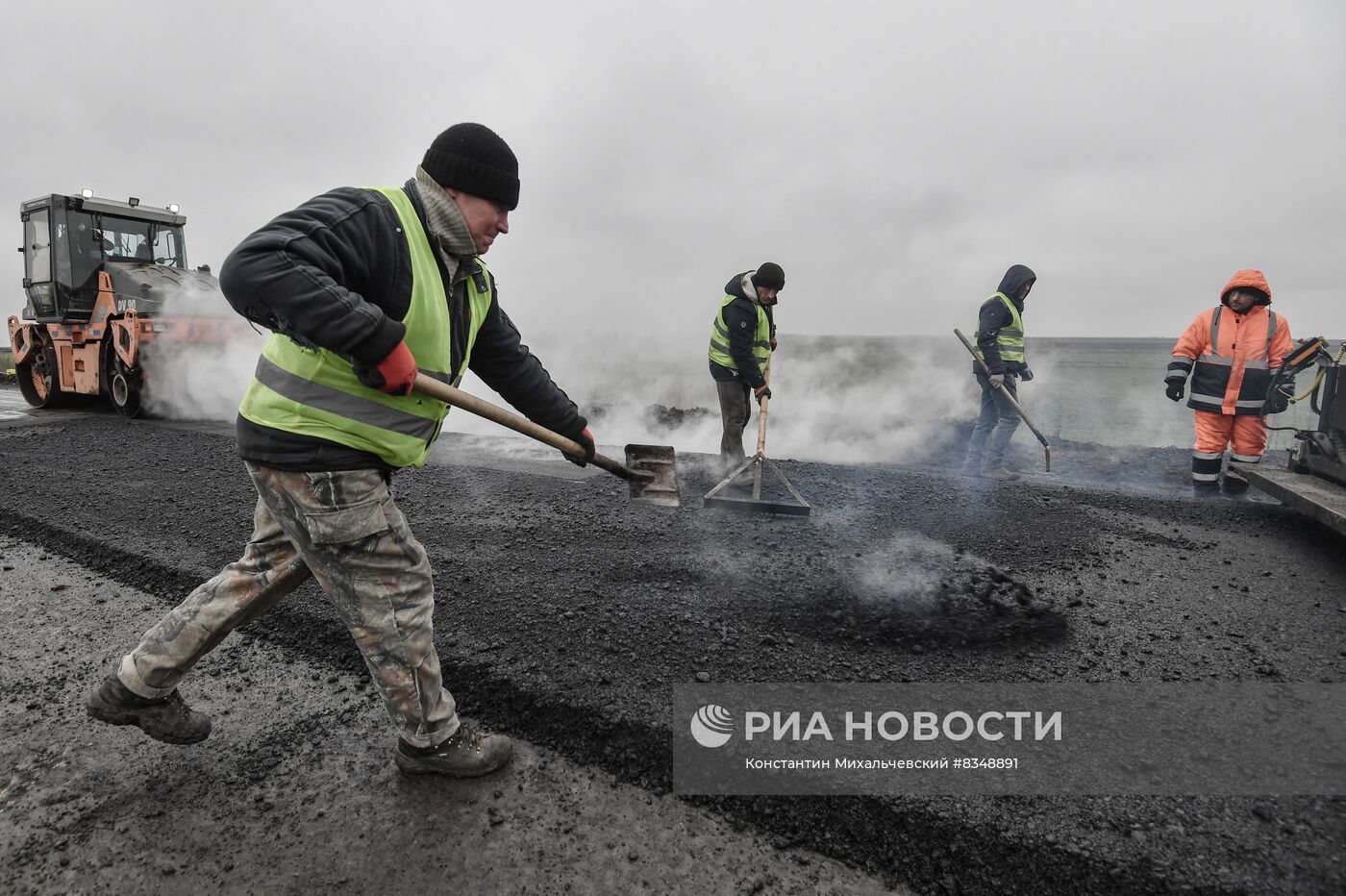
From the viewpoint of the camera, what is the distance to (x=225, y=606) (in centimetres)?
198

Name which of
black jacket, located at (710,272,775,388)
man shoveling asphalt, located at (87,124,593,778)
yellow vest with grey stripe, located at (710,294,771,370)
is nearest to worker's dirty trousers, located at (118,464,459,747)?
man shoveling asphalt, located at (87,124,593,778)

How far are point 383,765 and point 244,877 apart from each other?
17.8 inches

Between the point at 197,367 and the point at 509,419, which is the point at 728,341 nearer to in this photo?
the point at 509,419

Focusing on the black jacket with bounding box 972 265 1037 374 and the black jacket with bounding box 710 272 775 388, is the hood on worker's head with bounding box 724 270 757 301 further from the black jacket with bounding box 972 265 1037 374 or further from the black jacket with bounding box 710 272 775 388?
the black jacket with bounding box 972 265 1037 374

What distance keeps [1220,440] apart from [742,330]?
4147mm

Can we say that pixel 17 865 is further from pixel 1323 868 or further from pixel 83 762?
pixel 1323 868

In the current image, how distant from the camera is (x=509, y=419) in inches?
89.7

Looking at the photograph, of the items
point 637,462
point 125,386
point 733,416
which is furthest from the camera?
point 125,386

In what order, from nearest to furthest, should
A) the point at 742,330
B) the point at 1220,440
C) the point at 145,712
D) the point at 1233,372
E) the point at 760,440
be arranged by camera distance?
the point at 145,712, the point at 760,440, the point at 1233,372, the point at 1220,440, the point at 742,330

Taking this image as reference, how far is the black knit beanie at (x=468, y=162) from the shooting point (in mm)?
1892

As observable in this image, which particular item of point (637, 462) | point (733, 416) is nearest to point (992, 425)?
point (733, 416)

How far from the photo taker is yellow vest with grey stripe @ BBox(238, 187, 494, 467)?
1750 mm

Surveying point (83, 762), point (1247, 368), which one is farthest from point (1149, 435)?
point (83, 762)

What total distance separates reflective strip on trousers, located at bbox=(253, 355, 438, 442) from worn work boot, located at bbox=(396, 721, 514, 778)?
0.89 metres
